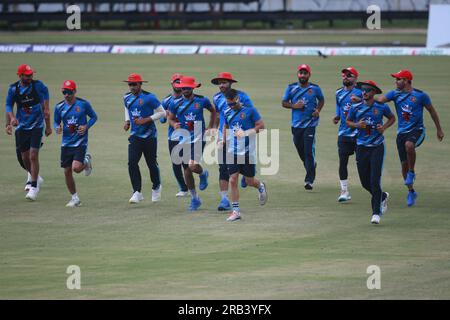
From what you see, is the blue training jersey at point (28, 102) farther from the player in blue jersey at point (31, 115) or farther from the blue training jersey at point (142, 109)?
the blue training jersey at point (142, 109)

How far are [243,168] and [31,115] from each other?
15.3ft

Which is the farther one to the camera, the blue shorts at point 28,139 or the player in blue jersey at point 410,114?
the blue shorts at point 28,139

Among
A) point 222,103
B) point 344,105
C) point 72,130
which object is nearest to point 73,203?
point 72,130

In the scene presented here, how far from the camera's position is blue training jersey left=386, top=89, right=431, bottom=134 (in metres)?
18.7

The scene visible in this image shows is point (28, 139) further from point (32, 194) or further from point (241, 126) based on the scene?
point (241, 126)

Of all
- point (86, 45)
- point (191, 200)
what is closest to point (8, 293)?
point (191, 200)

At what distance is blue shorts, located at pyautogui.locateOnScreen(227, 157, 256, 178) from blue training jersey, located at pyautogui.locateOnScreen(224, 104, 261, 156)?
0.17 meters

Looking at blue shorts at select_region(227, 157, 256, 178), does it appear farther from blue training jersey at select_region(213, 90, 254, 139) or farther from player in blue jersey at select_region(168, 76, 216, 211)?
player in blue jersey at select_region(168, 76, 216, 211)

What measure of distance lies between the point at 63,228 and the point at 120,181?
192 inches

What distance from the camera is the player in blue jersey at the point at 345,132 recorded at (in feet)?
63.8

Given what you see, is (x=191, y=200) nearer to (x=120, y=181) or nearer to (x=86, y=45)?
(x=120, y=181)

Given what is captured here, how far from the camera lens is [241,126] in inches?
691

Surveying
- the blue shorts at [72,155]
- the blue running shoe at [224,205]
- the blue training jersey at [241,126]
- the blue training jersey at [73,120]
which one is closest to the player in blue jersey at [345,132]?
the blue running shoe at [224,205]
